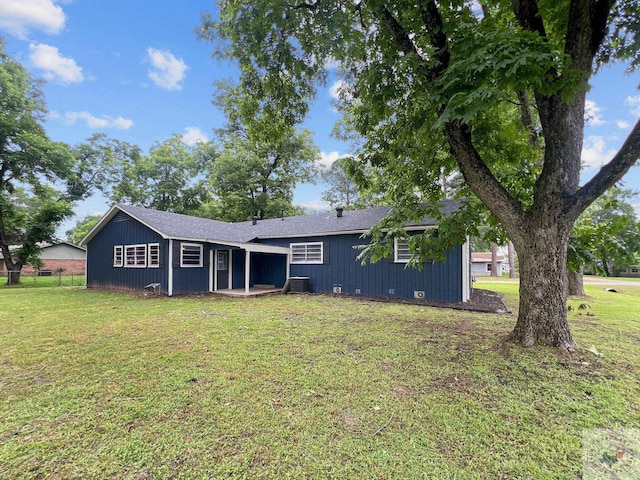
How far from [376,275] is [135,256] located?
393 inches

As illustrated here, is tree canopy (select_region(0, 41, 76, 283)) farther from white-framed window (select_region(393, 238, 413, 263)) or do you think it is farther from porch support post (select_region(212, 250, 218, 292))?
white-framed window (select_region(393, 238, 413, 263))

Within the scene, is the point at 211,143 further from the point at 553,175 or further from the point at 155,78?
the point at 553,175

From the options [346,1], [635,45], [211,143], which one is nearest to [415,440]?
[635,45]

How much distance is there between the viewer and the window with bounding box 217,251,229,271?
42.1ft

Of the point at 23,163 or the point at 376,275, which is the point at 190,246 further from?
the point at 23,163

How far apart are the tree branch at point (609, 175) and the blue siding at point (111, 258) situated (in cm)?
1177

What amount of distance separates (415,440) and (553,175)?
4082 millimetres

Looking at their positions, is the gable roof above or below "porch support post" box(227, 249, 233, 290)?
above

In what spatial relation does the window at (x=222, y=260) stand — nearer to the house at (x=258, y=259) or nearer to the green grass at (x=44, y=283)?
the house at (x=258, y=259)

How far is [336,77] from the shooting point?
6.60 meters

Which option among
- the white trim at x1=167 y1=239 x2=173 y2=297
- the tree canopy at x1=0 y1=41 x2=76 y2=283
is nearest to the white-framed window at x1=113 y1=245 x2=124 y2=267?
the white trim at x1=167 y1=239 x2=173 y2=297

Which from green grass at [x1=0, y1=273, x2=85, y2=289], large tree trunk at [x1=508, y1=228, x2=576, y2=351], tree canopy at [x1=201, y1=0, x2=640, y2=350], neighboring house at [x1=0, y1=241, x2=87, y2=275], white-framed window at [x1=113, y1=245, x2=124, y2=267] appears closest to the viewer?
tree canopy at [x1=201, y1=0, x2=640, y2=350]

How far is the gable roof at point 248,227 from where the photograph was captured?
11242 millimetres

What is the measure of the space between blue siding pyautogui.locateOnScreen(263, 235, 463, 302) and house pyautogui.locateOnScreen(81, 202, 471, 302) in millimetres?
30
